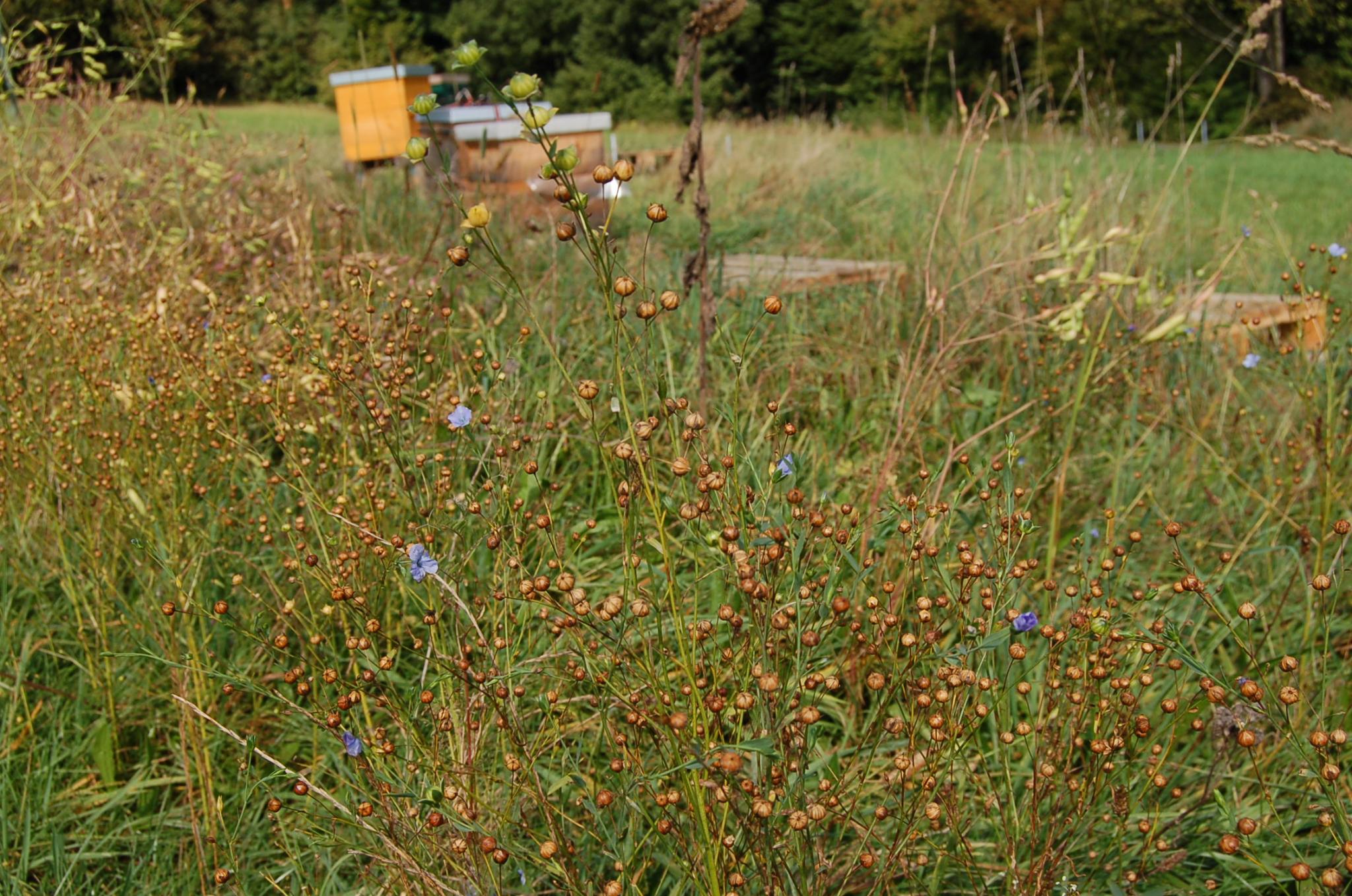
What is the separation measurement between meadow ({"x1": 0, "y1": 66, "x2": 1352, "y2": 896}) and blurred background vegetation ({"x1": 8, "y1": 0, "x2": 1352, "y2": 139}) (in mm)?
13955

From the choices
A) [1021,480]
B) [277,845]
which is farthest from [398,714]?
[1021,480]

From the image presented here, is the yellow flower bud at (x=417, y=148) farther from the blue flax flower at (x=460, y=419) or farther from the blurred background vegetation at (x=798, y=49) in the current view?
the blurred background vegetation at (x=798, y=49)

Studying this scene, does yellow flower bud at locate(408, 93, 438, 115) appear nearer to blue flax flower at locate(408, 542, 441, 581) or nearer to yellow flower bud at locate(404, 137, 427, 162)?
yellow flower bud at locate(404, 137, 427, 162)

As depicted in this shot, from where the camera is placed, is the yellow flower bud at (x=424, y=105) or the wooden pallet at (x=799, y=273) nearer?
the yellow flower bud at (x=424, y=105)

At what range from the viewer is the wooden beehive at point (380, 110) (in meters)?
7.04

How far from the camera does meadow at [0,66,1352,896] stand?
125 cm

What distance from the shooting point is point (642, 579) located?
1.46m

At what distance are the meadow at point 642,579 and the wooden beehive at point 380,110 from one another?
2.89 meters

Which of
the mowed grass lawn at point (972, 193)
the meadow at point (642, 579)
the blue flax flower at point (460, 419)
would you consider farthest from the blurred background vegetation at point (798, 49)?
the blue flax flower at point (460, 419)

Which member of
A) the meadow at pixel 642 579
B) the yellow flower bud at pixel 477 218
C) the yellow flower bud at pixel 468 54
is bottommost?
the meadow at pixel 642 579

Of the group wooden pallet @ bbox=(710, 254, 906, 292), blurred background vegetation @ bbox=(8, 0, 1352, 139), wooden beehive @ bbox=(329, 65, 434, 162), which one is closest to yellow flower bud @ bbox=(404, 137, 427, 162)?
wooden pallet @ bbox=(710, 254, 906, 292)

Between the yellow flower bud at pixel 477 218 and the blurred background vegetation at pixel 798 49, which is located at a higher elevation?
the blurred background vegetation at pixel 798 49

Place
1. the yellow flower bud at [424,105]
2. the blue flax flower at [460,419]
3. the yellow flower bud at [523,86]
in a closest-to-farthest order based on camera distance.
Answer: the yellow flower bud at [523,86] < the yellow flower bud at [424,105] < the blue flax flower at [460,419]

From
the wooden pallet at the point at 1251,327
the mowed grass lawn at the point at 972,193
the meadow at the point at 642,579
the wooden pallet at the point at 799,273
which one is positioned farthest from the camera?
the mowed grass lawn at the point at 972,193
